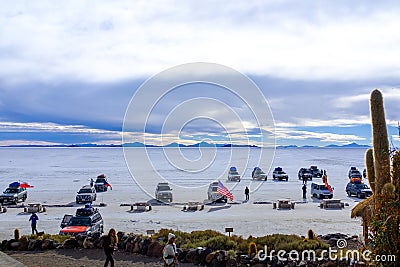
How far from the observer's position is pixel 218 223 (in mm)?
21812

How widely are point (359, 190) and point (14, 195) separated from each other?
24.8 m

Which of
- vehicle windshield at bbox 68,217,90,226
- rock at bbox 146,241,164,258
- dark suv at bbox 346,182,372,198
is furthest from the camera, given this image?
dark suv at bbox 346,182,372,198

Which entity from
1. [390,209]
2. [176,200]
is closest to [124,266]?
[390,209]

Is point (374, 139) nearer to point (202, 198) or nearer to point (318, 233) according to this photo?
point (318, 233)

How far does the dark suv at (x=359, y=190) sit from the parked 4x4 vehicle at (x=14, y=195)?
24.5 metres

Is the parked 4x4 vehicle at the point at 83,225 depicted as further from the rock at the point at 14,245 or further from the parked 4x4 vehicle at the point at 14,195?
the parked 4x4 vehicle at the point at 14,195

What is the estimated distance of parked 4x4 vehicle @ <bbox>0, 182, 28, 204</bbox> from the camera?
103 feet

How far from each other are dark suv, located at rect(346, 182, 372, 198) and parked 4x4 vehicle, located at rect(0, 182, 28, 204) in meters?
24.5

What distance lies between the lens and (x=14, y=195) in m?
31.5

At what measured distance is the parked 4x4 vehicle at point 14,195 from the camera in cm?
3133

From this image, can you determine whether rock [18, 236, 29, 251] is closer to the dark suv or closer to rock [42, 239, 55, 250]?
rock [42, 239, 55, 250]

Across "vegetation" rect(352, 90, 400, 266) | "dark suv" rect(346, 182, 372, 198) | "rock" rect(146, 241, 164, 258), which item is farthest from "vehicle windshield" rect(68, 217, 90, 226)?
"dark suv" rect(346, 182, 372, 198)

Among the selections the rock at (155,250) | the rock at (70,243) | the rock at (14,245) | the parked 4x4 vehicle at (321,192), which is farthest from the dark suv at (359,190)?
the rock at (14,245)

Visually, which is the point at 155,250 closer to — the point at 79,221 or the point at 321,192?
the point at 79,221
